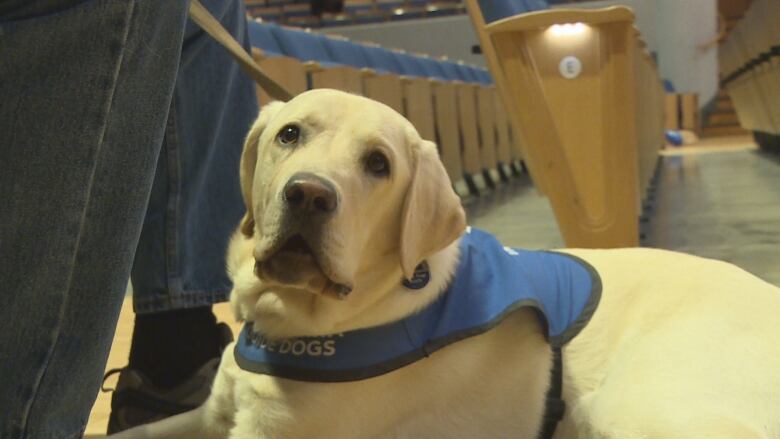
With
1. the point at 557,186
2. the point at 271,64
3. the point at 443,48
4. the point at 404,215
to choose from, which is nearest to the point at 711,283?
the point at 404,215

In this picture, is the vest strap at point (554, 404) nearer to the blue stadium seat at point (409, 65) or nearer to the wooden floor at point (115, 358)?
the wooden floor at point (115, 358)

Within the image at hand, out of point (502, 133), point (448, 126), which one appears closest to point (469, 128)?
point (448, 126)

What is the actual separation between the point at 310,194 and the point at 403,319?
31 cm

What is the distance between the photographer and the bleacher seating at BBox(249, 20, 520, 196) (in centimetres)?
429

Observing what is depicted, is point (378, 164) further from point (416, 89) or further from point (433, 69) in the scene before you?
point (433, 69)

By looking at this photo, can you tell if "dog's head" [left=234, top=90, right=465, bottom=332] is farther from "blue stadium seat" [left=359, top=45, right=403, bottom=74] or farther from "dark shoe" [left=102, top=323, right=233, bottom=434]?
"blue stadium seat" [left=359, top=45, right=403, bottom=74]

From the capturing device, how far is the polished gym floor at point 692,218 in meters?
3.22

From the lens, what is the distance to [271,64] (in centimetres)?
358

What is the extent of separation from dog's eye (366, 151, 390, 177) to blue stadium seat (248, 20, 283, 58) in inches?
184

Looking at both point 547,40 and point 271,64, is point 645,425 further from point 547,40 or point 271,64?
point 271,64

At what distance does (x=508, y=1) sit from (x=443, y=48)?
43.9ft

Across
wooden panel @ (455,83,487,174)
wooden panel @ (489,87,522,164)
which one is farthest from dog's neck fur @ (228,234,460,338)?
wooden panel @ (489,87,522,164)

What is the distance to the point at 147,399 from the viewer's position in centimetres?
181

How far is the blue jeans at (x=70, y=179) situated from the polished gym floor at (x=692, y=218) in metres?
0.93
